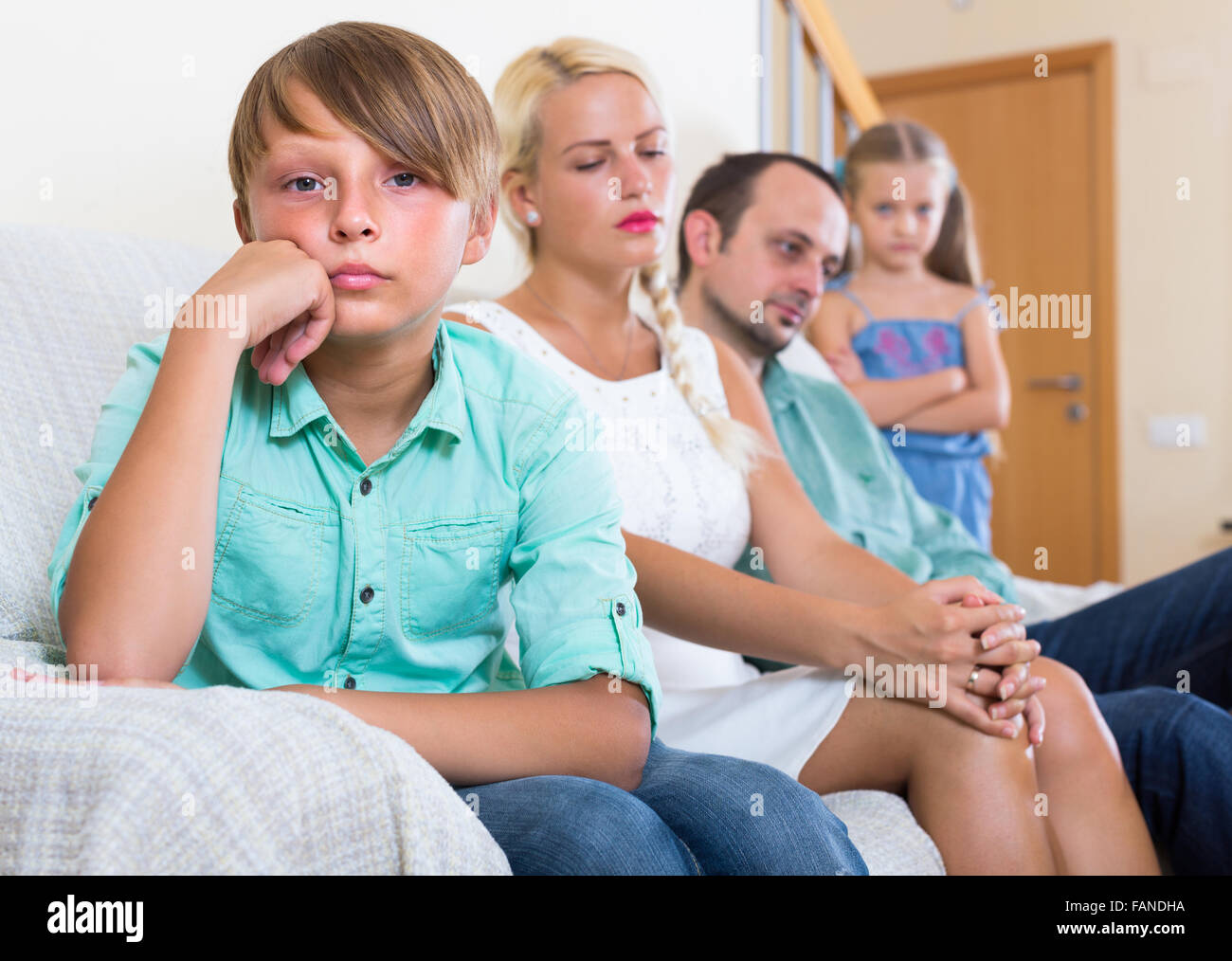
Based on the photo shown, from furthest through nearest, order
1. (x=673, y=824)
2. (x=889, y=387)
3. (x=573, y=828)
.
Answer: (x=889, y=387) < (x=673, y=824) < (x=573, y=828)

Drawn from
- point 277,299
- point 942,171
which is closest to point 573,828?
point 277,299

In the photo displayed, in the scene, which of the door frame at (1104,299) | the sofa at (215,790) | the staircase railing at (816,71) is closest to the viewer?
the sofa at (215,790)

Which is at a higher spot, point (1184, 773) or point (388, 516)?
point (388, 516)

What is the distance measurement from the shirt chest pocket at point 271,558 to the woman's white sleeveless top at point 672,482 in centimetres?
37

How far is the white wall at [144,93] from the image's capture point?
3.51 feet

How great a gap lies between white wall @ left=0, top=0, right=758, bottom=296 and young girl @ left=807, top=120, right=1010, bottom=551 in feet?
3.13

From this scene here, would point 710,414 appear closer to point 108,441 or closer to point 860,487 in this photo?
point 860,487

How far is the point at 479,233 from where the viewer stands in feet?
2.75

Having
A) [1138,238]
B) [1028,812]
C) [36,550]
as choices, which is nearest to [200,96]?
[36,550]

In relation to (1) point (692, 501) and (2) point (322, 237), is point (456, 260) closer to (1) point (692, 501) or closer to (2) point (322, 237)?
(2) point (322, 237)

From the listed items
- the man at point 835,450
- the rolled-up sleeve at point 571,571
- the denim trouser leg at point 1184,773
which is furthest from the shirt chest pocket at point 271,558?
the denim trouser leg at point 1184,773

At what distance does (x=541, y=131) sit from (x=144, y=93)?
0.41 m

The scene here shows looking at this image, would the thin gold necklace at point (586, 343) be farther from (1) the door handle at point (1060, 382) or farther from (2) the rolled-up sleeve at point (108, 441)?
(1) the door handle at point (1060, 382)

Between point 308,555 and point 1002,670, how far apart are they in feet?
1.91
